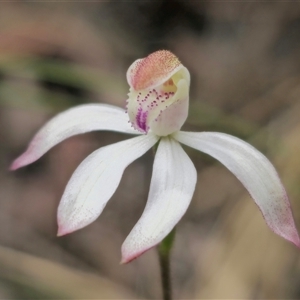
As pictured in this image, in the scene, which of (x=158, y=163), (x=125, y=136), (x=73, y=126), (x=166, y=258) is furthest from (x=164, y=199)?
(x=125, y=136)

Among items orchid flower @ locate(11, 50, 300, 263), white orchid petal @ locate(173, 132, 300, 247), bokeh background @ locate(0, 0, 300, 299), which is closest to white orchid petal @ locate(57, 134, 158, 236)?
orchid flower @ locate(11, 50, 300, 263)

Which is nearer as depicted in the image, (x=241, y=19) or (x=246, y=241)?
(x=246, y=241)

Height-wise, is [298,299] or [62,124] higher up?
[62,124]

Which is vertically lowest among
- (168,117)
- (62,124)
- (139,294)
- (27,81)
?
(139,294)

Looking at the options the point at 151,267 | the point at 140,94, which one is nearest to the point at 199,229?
the point at 151,267

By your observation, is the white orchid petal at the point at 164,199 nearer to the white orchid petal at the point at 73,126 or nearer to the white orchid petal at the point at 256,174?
the white orchid petal at the point at 256,174

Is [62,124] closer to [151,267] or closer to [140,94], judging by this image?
[140,94]
